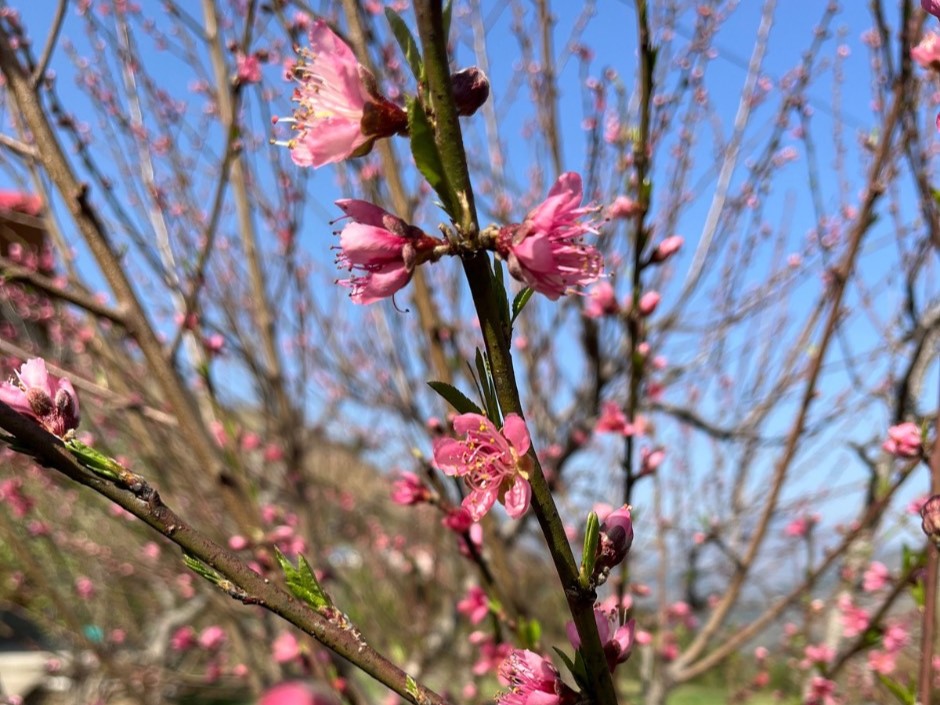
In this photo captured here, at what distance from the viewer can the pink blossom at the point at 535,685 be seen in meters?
0.81

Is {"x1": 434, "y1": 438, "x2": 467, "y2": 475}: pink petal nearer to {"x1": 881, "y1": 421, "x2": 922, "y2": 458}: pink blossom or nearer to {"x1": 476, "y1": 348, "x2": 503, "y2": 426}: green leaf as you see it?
{"x1": 476, "y1": 348, "x2": 503, "y2": 426}: green leaf

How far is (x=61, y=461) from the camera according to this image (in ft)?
2.51

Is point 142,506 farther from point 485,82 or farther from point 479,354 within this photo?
point 485,82

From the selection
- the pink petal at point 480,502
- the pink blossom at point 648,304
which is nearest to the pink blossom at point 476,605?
the pink blossom at point 648,304

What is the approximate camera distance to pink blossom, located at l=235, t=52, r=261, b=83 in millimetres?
2234

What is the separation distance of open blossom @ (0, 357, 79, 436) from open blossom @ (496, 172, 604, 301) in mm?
574

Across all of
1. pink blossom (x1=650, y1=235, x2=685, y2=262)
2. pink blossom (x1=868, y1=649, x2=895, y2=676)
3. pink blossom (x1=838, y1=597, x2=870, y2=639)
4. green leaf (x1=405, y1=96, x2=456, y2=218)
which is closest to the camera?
green leaf (x1=405, y1=96, x2=456, y2=218)

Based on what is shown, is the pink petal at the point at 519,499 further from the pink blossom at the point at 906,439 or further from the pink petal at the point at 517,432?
the pink blossom at the point at 906,439

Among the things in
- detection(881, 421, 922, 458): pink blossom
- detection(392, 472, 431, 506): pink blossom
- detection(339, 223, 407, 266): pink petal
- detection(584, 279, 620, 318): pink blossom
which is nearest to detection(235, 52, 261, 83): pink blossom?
detection(584, 279, 620, 318): pink blossom

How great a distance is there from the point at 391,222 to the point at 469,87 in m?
0.20

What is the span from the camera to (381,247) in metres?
0.80

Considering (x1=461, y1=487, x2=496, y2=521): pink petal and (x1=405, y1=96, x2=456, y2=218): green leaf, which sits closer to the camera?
(x1=405, y1=96, x2=456, y2=218): green leaf

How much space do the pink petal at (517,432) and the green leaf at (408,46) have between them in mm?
380

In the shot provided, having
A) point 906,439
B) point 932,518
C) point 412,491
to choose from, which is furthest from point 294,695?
point 906,439
